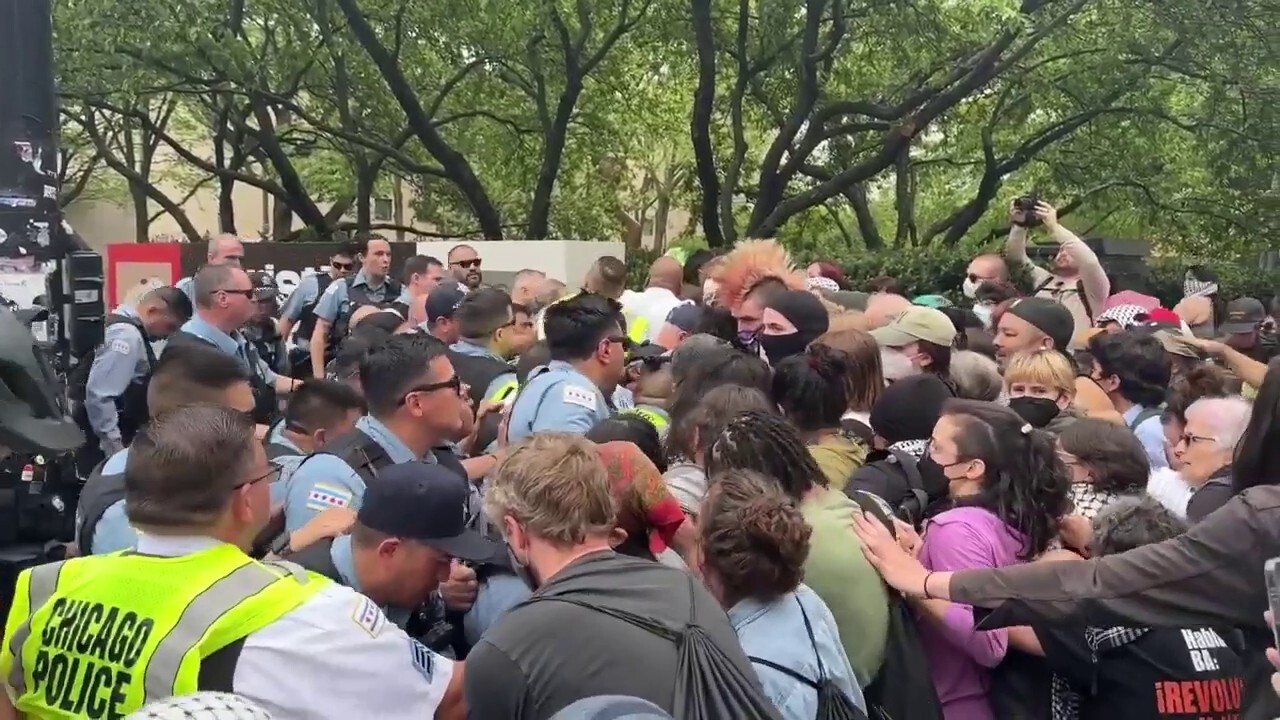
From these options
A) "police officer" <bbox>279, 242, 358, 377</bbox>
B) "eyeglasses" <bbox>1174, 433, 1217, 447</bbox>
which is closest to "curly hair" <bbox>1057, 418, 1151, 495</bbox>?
"eyeglasses" <bbox>1174, 433, 1217, 447</bbox>

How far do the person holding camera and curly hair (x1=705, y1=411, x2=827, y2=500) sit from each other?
4.54 metres

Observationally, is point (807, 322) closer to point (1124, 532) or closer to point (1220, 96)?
point (1124, 532)

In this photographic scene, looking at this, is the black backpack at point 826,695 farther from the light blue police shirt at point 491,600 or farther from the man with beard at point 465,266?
the man with beard at point 465,266

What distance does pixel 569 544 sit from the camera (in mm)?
2582

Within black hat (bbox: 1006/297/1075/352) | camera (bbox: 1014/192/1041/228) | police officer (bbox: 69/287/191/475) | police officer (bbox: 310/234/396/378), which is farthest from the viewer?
police officer (bbox: 310/234/396/378)

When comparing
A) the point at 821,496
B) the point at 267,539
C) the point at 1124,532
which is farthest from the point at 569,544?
the point at 1124,532

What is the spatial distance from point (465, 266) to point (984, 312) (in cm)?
409

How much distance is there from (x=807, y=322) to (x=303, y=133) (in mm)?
15770

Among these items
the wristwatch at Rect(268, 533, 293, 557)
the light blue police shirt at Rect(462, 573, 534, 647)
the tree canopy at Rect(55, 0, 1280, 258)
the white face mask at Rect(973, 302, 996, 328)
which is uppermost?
the tree canopy at Rect(55, 0, 1280, 258)

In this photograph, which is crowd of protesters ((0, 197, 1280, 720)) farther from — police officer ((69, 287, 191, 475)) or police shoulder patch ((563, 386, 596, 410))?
police officer ((69, 287, 191, 475))

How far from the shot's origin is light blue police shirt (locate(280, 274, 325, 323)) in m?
9.36

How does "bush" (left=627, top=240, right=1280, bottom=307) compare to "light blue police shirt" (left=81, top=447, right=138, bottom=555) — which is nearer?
"light blue police shirt" (left=81, top=447, right=138, bottom=555)

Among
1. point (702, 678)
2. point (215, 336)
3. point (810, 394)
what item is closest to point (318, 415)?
point (810, 394)

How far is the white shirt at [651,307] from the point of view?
7.07m
